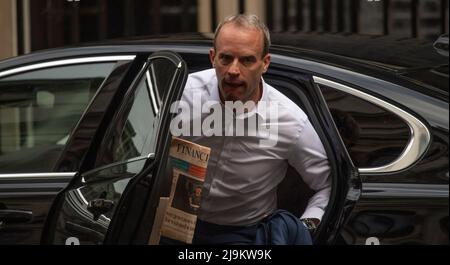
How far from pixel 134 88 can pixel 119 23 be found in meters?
4.56

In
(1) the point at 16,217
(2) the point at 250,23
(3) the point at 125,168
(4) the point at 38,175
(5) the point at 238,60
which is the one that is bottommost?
(1) the point at 16,217

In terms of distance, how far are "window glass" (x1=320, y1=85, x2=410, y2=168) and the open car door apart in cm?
52

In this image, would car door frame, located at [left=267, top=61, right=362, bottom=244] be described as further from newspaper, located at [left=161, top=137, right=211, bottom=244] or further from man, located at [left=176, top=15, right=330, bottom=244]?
newspaper, located at [left=161, top=137, right=211, bottom=244]

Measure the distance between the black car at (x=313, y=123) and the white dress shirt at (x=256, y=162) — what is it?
0.20 ft

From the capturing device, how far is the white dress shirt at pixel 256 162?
3.56 meters

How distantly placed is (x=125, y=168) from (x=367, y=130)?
82 centimetres

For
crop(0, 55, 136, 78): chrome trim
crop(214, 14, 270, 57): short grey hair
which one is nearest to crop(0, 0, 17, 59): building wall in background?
crop(0, 55, 136, 78): chrome trim

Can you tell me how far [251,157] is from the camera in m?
3.56

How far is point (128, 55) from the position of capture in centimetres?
419

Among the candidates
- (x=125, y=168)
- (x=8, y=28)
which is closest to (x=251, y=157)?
(x=125, y=168)

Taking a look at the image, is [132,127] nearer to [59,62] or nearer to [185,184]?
[59,62]

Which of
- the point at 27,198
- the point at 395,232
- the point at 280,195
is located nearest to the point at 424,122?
the point at 395,232

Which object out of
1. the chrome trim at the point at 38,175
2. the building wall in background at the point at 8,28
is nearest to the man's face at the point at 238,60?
the chrome trim at the point at 38,175
